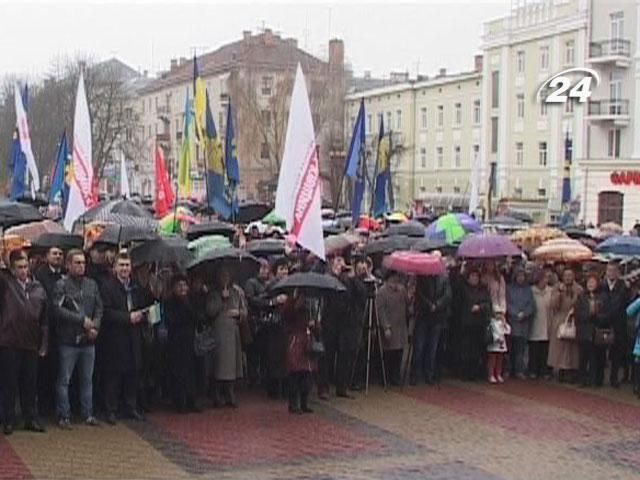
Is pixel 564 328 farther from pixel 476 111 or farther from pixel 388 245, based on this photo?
pixel 476 111

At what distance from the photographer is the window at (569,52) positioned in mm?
55781

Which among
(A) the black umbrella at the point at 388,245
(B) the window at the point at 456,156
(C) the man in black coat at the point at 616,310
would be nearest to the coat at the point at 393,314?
(A) the black umbrella at the point at 388,245

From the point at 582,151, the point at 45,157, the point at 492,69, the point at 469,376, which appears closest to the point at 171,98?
the point at 45,157

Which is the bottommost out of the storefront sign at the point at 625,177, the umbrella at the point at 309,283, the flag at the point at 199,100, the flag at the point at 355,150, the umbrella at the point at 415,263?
the umbrella at the point at 309,283

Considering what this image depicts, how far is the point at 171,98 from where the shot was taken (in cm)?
9381

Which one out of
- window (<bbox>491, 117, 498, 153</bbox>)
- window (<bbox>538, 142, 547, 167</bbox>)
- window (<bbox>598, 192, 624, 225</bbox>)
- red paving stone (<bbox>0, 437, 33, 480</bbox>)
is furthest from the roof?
red paving stone (<bbox>0, 437, 33, 480</bbox>)

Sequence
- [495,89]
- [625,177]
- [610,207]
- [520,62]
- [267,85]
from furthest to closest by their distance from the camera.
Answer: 1. [267,85]
2. [495,89]
3. [520,62]
4. [610,207]
5. [625,177]

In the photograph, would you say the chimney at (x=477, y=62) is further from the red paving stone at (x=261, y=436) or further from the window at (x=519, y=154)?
the red paving stone at (x=261, y=436)

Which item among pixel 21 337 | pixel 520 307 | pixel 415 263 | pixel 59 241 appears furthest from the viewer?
pixel 520 307

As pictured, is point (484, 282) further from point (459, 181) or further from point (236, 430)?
point (459, 181)

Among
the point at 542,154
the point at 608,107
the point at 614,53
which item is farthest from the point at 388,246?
the point at 542,154

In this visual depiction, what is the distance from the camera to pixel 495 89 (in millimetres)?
62750

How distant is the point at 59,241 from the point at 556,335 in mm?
6539

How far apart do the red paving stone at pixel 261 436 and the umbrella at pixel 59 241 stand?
6.90ft
